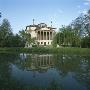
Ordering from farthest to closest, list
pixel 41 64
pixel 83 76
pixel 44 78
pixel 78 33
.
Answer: pixel 78 33, pixel 41 64, pixel 83 76, pixel 44 78

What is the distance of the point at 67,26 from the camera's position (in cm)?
9444

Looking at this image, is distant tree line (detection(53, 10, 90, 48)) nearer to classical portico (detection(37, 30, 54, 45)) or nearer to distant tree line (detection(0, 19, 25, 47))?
distant tree line (detection(0, 19, 25, 47))

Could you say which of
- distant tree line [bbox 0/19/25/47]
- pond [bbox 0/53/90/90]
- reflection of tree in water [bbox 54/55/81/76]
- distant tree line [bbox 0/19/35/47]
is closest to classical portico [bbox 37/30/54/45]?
distant tree line [bbox 0/19/35/47]

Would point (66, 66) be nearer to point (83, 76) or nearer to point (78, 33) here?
point (83, 76)

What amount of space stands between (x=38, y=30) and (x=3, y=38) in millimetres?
42754

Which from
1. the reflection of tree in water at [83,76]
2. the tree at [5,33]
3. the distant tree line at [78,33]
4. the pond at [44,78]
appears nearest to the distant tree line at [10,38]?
the tree at [5,33]

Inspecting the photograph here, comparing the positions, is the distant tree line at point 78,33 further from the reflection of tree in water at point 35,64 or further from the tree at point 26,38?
the reflection of tree in water at point 35,64

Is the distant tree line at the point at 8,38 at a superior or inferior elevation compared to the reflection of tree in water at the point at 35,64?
superior

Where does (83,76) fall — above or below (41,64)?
above

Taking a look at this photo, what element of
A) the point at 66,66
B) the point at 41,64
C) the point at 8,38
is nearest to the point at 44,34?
the point at 8,38

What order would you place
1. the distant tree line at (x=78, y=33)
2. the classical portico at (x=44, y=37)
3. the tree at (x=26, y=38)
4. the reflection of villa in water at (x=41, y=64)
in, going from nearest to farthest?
the reflection of villa in water at (x=41, y=64) → the distant tree line at (x=78, y=33) → the tree at (x=26, y=38) → the classical portico at (x=44, y=37)

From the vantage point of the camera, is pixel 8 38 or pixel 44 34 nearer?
pixel 8 38

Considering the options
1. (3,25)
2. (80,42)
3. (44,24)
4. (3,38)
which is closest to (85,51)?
(80,42)

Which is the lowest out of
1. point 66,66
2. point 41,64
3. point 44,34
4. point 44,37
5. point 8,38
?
point 41,64
